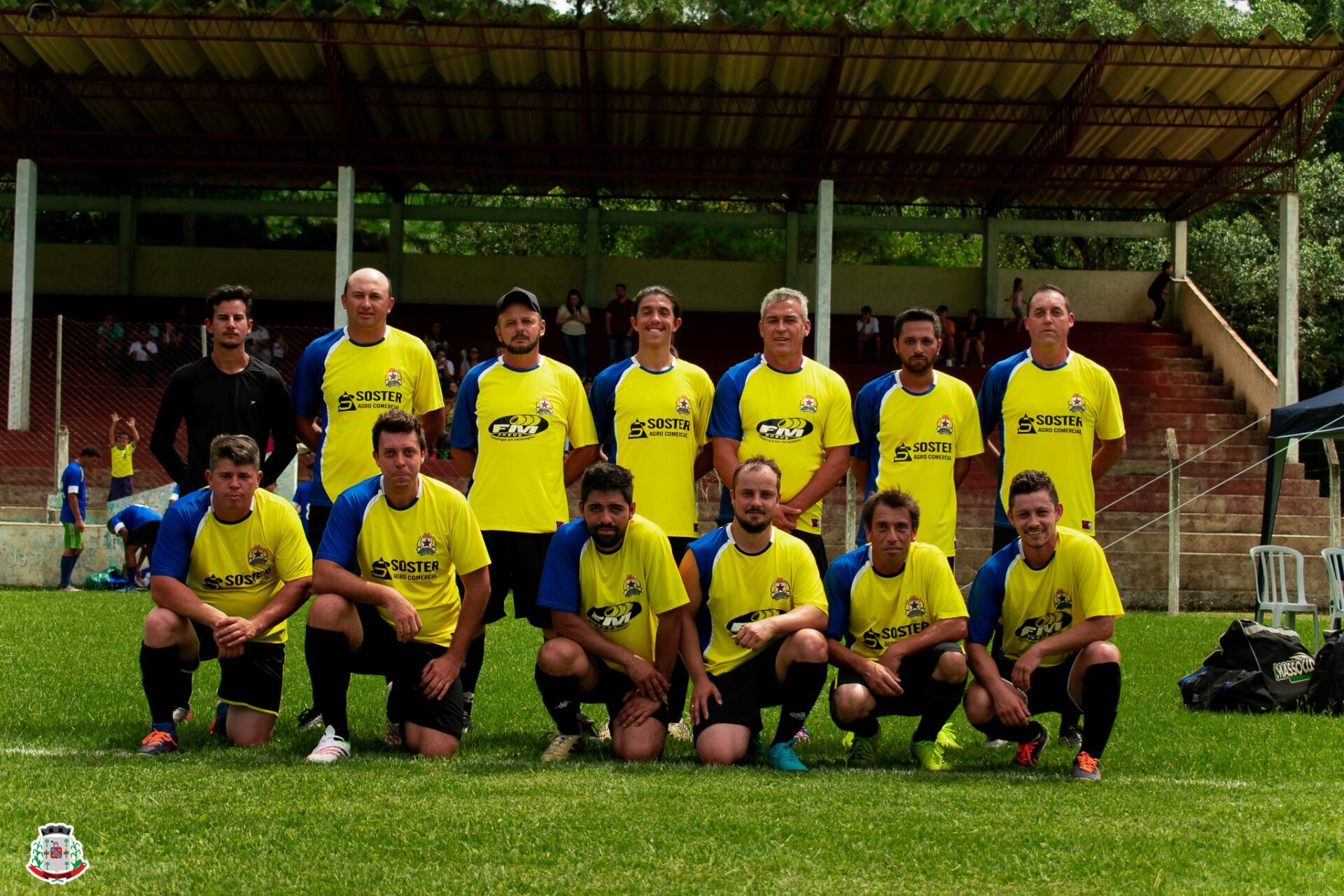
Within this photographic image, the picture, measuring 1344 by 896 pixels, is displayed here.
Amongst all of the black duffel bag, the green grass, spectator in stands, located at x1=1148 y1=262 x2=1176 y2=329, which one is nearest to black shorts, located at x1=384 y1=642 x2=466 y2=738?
the green grass

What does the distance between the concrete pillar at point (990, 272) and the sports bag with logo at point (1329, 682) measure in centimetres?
2194

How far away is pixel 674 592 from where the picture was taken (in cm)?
587

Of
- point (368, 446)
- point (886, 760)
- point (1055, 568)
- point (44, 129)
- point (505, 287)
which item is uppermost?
point (44, 129)

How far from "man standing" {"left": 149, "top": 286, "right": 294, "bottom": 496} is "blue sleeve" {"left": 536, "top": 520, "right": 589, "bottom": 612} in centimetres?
175

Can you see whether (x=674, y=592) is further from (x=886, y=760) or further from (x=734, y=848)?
(x=734, y=848)

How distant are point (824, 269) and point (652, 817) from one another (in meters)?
19.2

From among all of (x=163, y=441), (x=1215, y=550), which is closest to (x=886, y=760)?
(x=163, y=441)

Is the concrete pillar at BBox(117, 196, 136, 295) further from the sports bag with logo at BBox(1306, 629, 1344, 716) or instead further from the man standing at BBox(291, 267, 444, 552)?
the sports bag with logo at BBox(1306, 629, 1344, 716)

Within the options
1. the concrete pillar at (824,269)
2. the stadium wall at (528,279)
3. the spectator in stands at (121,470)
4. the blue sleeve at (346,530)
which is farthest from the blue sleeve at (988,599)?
the stadium wall at (528,279)

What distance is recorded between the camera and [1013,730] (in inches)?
233

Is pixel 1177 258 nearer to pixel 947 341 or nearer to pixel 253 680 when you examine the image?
pixel 947 341

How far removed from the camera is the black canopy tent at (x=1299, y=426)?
12.0 meters

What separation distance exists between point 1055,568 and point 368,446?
345 centimetres

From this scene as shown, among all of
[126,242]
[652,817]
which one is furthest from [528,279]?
[652,817]
